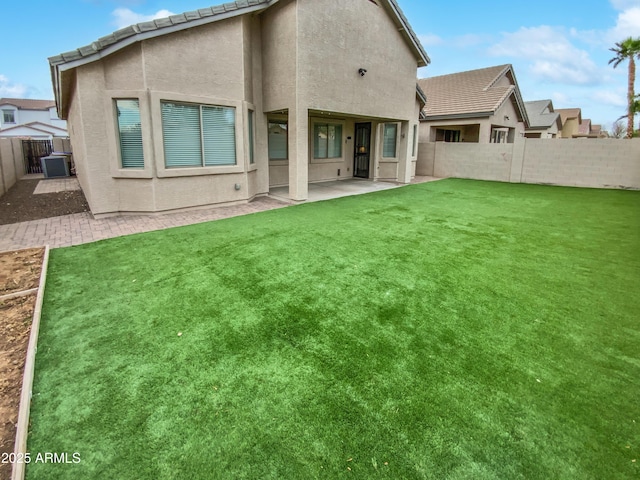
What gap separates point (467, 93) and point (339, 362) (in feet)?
73.5

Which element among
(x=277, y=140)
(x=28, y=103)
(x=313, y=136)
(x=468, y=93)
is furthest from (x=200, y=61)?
(x=28, y=103)

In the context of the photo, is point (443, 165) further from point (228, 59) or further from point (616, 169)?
point (228, 59)

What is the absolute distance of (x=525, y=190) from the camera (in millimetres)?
14461

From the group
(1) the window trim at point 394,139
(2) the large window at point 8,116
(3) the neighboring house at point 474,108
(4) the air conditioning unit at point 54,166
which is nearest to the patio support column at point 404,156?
(1) the window trim at point 394,139

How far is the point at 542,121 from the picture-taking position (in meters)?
30.8

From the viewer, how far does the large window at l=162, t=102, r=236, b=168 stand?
8.73 meters

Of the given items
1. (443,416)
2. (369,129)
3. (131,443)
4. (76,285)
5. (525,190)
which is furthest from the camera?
(369,129)

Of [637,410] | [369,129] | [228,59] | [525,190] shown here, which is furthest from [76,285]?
[525,190]

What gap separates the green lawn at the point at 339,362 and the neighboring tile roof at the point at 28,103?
54.7m

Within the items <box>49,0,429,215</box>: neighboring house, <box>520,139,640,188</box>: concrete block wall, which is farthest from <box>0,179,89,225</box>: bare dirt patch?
<box>520,139,640,188</box>: concrete block wall

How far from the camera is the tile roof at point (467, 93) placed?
1958cm

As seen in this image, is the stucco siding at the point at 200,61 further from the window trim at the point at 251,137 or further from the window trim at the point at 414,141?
the window trim at the point at 414,141

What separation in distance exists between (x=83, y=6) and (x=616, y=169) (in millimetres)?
27709

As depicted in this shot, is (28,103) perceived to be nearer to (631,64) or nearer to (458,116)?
(458,116)
